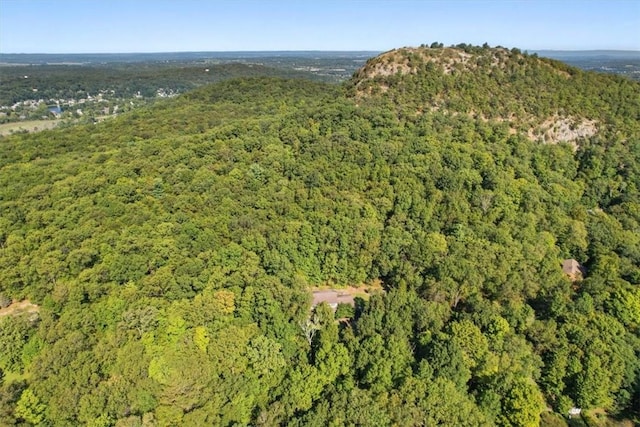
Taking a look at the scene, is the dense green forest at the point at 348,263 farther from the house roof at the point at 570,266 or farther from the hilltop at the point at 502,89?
the house roof at the point at 570,266

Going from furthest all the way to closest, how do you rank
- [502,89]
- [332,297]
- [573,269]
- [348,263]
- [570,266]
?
[502,89], [570,266], [573,269], [348,263], [332,297]

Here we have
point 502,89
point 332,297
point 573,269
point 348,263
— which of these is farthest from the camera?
point 502,89

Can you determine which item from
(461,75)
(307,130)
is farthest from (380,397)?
(461,75)

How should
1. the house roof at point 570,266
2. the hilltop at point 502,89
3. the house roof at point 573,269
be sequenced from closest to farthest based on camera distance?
the house roof at point 573,269
the house roof at point 570,266
the hilltop at point 502,89

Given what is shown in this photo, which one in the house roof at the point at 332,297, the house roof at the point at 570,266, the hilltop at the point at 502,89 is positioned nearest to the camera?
the house roof at the point at 332,297

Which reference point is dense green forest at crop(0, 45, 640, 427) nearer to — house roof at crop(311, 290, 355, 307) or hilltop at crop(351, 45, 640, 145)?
hilltop at crop(351, 45, 640, 145)

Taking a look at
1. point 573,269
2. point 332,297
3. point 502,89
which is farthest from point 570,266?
point 502,89

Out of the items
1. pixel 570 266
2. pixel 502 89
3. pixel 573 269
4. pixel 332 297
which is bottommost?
pixel 332 297

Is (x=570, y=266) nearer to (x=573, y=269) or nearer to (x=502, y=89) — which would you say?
(x=573, y=269)

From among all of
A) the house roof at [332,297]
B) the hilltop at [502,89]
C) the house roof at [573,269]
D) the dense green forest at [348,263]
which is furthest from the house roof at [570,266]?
the hilltop at [502,89]
